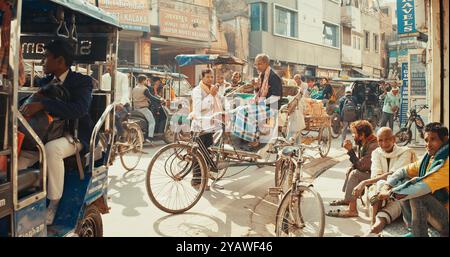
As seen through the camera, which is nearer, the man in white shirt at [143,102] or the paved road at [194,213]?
the paved road at [194,213]

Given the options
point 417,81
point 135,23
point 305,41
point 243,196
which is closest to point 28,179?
point 243,196

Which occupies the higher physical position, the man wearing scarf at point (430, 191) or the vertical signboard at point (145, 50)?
the vertical signboard at point (145, 50)

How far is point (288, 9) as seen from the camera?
24.8 m

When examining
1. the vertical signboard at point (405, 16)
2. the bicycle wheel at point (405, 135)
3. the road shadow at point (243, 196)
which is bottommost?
the road shadow at point (243, 196)

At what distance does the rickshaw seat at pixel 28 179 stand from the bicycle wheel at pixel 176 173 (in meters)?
2.16

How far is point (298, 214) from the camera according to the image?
12.8 feet

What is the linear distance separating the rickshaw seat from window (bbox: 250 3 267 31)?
21306mm

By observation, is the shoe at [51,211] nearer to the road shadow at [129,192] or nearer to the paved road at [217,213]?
the paved road at [217,213]

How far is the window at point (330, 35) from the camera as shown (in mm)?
28750

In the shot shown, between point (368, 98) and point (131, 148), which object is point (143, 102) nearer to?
point (131, 148)

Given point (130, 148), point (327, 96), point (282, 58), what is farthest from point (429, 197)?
point (282, 58)

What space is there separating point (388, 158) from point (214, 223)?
79.9 inches

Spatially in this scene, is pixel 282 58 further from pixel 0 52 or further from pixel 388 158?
pixel 0 52

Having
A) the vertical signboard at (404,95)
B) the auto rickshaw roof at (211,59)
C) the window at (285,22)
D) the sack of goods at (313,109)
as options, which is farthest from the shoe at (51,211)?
the window at (285,22)
